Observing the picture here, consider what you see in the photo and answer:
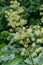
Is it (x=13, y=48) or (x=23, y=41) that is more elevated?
(x=13, y=48)

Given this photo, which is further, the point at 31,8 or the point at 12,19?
the point at 31,8

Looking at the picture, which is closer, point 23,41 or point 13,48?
point 23,41

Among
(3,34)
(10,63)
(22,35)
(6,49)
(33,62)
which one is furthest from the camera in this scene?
(3,34)

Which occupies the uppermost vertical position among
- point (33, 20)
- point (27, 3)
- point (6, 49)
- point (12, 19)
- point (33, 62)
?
point (27, 3)

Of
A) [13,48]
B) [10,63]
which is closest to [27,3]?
[13,48]

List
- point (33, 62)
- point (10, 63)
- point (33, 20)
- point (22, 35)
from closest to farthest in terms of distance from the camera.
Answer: point (22, 35), point (33, 62), point (10, 63), point (33, 20)

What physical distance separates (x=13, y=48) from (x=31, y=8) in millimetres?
2039

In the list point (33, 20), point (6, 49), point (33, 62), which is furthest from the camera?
point (33, 20)

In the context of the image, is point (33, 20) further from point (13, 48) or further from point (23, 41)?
point (23, 41)

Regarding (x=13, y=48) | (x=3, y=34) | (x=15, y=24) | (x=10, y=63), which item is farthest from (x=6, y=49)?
(x=15, y=24)

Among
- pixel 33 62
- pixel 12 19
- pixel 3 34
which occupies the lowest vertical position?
pixel 33 62

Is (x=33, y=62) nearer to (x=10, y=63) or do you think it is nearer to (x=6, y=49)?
(x=10, y=63)

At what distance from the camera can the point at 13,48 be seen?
3.95 metres

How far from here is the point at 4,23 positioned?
6.12 metres
